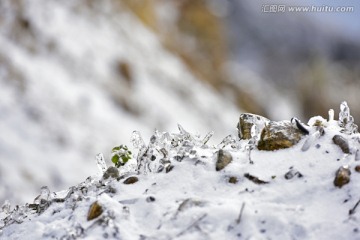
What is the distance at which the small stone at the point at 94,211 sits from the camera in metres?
3.25

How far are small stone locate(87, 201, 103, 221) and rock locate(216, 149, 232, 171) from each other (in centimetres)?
68

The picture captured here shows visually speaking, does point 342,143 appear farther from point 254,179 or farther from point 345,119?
point 254,179

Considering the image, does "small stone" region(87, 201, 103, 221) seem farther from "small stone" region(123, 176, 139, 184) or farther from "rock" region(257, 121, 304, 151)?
"rock" region(257, 121, 304, 151)

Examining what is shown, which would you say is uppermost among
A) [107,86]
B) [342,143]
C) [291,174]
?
[107,86]

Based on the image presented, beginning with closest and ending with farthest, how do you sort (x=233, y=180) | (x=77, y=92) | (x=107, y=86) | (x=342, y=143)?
(x=233, y=180) → (x=342, y=143) → (x=77, y=92) → (x=107, y=86)

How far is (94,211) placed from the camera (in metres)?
3.27

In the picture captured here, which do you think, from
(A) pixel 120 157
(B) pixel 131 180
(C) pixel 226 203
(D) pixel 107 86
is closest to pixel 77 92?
(D) pixel 107 86

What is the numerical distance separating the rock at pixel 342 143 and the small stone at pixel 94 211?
1327 millimetres

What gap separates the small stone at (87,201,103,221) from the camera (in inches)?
128

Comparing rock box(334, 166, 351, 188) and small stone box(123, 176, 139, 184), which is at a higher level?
small stone box(123, 176, 139, 184)

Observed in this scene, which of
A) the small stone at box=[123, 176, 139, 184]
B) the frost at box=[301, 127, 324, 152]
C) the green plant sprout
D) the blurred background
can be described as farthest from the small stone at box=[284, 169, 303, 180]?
the blurred background

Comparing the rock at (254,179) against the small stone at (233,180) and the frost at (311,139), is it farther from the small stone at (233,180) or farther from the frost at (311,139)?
the frost at (311,139)

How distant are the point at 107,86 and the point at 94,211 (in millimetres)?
11088

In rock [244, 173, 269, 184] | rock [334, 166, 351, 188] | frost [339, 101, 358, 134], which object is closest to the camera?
rock [334, 166, 351, 188]
